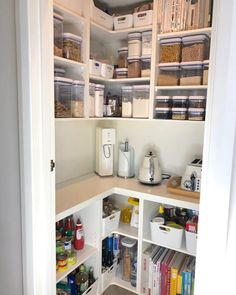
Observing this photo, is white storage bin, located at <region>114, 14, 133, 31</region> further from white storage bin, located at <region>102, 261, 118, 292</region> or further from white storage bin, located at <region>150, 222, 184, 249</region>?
white storage bin, located at <region>102, 261, 118, 292</region>

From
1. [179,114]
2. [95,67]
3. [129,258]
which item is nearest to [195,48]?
[179,114]

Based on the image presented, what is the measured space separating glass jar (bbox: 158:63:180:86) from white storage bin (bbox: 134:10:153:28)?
0.32m

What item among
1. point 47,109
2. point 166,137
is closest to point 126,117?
point 166,137

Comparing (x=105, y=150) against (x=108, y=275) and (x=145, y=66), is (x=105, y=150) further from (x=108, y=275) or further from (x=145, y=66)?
(x=108, y=275)

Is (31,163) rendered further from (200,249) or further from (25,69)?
(200,249)

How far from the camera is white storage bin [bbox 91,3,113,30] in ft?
5.67

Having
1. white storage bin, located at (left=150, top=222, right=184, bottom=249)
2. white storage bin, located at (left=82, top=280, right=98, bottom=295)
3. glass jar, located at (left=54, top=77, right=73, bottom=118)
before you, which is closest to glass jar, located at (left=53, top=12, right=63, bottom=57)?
glass jar, located at (left=54, top=77, right=73, bottom=118)

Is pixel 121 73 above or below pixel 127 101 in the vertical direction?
above

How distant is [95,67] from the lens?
1811mm

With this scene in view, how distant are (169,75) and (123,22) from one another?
55cm

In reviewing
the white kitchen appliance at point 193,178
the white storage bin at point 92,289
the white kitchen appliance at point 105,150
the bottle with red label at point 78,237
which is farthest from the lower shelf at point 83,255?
the white kitchen appliance at point 193,178

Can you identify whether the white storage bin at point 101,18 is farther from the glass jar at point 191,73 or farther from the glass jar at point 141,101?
the glass jar at point 191,73

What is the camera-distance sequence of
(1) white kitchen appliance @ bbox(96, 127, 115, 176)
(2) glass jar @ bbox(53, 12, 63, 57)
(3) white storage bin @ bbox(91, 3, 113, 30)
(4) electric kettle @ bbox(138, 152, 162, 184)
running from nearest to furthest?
(2) glass jar @ bbox(53, 12, 63, 57) → (3) white storage bin @ bbox(91, 3, 113, 30) → (4) electric kettle @ bbox(138, 152, 162, 184) → (1) white kitchen appliance @ bbox(96, 127, 115, 176)

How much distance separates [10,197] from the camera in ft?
3.83
